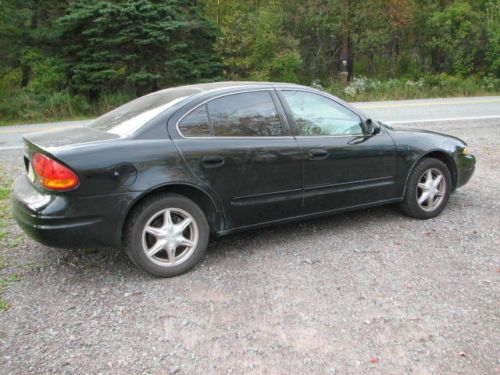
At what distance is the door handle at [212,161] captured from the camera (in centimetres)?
379

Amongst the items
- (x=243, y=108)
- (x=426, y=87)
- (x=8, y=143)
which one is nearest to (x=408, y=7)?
(x=426, y=87)

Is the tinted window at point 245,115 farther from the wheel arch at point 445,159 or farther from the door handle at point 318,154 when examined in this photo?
the wheel arch at point 445,159

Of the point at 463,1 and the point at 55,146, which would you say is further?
the point at 463,1

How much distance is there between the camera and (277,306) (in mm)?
3324

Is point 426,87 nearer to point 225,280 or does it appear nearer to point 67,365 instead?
point 225,280

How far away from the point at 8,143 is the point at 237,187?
8.31 m

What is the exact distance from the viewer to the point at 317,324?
3096mm

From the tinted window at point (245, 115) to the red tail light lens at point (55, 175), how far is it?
1208mm

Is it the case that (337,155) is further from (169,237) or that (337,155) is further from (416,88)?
(416,88)

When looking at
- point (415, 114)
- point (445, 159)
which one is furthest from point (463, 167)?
point (415, 114)

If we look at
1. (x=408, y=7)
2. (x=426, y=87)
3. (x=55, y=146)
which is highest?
(x=408, y=7)

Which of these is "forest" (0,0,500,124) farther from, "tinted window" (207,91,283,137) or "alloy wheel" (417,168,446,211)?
"alloy wheel" (417,168,446,211)

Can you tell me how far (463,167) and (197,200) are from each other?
10.1ft

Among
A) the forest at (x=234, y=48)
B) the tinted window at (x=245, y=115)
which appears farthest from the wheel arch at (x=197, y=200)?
the forest at (x=234, y=48)
